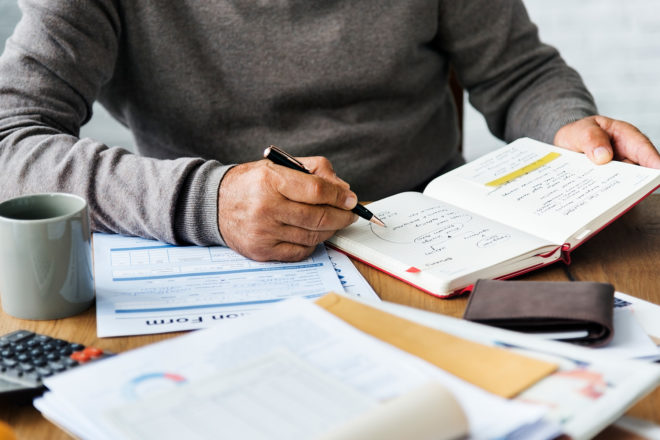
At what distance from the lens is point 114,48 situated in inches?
45.5

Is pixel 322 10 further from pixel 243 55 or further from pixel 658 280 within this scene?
pixel 658 280

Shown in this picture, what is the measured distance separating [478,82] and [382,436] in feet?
3.84

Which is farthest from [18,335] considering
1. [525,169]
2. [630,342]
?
[525,169]

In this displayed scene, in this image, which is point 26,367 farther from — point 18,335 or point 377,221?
point 377,221

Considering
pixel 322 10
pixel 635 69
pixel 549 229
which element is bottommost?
pixel 635 69

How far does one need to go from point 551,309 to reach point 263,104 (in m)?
0.75

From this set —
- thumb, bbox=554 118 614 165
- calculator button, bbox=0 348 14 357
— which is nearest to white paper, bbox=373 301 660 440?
calculator button, bbox=0 348 14 357

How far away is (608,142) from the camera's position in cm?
104

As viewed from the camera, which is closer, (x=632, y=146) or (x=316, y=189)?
(x=316, y=189)

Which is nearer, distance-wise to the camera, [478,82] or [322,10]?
[322,10]

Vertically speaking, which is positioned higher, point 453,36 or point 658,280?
point 453,36

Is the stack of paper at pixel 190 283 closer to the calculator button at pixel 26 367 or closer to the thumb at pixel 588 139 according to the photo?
the calculator button at pixel 26 367

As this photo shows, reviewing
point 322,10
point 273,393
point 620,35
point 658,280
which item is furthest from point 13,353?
point 620,35

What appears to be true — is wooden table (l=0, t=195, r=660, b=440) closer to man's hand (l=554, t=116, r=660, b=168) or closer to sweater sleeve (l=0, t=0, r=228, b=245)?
man's hand (l=554, t=116, r=660, b=168)
